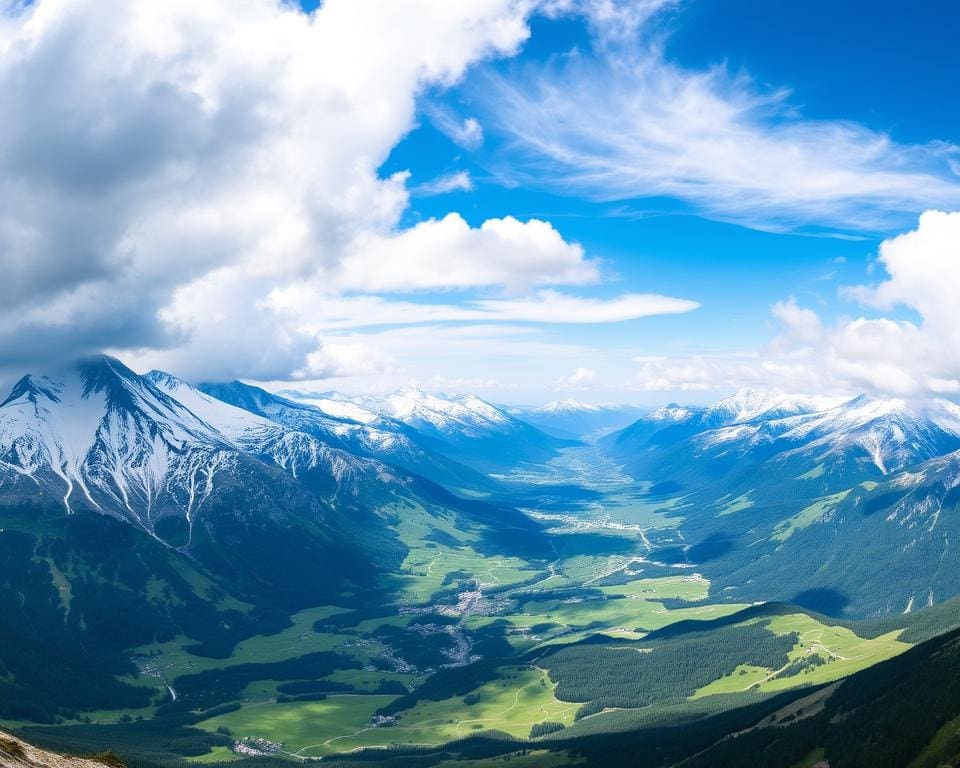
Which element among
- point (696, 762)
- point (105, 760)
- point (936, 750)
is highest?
point (105, 760)

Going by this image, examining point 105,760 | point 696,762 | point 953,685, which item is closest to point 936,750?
point 953,685

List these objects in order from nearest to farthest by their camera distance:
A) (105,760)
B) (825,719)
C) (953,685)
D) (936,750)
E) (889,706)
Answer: (105,760) → (936,750) → (953,685) → (889,706) → (825,719)

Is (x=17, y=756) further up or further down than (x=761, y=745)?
further up

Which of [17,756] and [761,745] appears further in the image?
[761,745]

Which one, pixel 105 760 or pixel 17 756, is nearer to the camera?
pixel 17 756

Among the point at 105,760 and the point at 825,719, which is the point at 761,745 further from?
the point at 105,760

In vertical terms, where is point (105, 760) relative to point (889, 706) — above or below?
above

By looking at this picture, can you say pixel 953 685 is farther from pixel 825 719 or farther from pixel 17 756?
pixel 17 756

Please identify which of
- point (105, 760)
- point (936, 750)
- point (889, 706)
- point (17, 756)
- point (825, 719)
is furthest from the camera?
point (825, 719)

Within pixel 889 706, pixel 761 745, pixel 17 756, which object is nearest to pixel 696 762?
pixel 761 745
